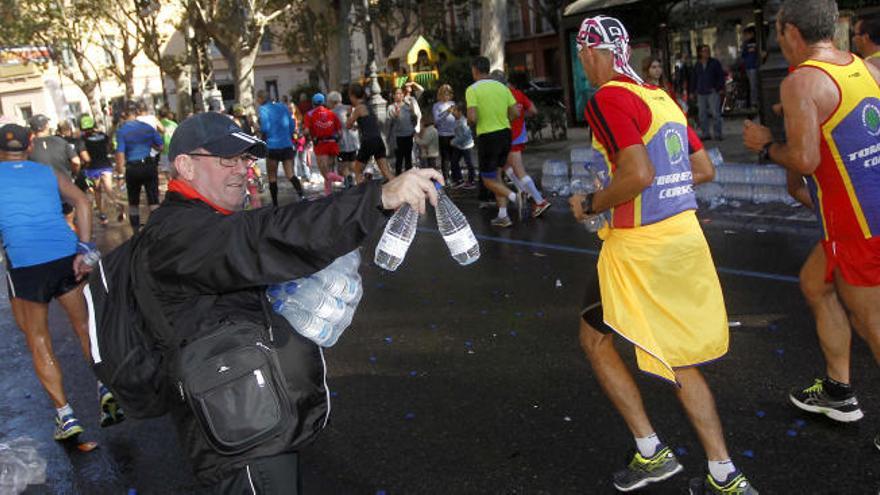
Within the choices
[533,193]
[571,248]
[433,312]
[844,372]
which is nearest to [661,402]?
[844,372]

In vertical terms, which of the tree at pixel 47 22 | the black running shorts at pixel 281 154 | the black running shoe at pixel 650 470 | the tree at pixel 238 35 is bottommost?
the black running shoe at pixel 650 470

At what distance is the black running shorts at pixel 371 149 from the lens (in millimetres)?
13289

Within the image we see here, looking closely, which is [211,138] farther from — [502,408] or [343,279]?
[502,408]

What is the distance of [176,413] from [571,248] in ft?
21.0

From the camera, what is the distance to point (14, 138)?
4.53 metres

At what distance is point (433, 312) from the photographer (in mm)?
6582

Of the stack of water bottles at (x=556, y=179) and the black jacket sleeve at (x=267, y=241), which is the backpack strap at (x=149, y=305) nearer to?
the black jacket sleeve at (x=267, y=241)

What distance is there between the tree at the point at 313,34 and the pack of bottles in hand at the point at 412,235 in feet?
80.1

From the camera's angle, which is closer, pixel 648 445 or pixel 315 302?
pixel 315 302

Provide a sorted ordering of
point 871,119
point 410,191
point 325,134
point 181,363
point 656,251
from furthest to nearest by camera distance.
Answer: point 325,134 < point 871,119 < point 656,251 < point 181,363 < point 410,191

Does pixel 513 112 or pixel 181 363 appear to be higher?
pixel 513 112

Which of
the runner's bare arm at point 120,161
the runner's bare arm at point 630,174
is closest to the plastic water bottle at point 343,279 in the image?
the runner's bare arm at point 630,174

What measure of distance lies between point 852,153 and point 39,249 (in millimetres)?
4064

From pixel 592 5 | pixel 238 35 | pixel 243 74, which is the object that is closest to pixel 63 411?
pixel 592 5
